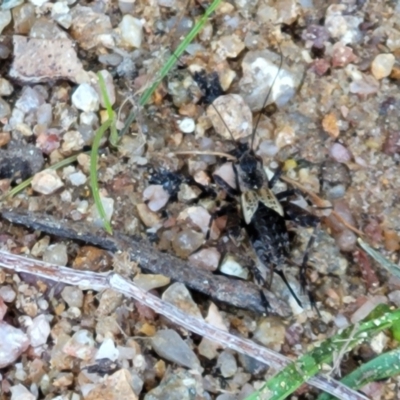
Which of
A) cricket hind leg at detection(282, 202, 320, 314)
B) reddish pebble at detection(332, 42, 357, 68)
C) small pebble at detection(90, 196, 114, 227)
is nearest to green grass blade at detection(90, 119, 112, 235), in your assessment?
small pebble at detection(90, 196, 114, 227)

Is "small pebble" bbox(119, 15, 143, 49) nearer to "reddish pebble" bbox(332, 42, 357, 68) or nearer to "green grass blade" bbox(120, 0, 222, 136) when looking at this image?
"green grass blade" bbox(120, 0, 222, 136)

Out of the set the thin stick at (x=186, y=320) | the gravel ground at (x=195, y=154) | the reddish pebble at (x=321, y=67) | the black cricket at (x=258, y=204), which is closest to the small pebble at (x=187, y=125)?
the gravel ground at (x=195, y=154)

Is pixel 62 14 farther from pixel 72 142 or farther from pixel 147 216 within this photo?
pixel 147 216

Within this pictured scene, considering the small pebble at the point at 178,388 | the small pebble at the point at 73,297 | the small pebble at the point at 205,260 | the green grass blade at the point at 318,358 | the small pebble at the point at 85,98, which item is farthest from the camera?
the small pebble at the point at 85,98

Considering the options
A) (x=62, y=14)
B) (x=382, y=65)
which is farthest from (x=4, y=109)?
(x=382, y=65)

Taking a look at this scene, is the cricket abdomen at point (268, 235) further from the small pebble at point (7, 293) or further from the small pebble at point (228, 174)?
the small pebble at point (7, 293)

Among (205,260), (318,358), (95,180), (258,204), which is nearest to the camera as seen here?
(318,358)

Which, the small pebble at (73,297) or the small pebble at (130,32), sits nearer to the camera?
the small pebble at (73,297)

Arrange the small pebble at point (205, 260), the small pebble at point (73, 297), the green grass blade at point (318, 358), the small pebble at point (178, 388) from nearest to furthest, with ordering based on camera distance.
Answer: the green grass blade at point (318, 358) → the small pebble at point (178, 388) → the small pebble at point (73, 297) → the small pebble at point (205, 260)
